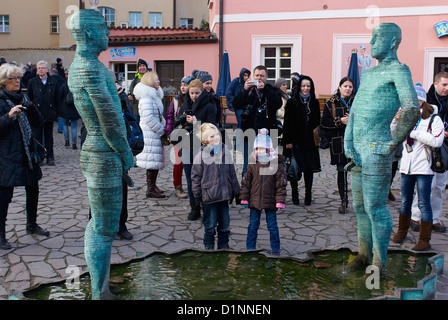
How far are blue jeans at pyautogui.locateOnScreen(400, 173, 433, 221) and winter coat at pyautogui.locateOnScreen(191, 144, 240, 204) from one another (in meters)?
2.09

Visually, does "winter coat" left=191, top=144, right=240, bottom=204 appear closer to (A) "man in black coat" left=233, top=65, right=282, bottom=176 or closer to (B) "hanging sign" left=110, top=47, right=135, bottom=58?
(A) "man in black coat" left=233, top=65, right=282, bottom=176

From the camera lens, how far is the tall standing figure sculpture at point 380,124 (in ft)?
14.2

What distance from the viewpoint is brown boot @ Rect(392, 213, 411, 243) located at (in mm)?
6215

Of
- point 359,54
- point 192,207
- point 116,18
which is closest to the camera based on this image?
point 192,207

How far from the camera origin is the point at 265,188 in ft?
18.1

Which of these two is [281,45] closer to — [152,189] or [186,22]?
[152,189]

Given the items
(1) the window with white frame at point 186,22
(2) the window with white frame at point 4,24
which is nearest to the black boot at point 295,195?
(1) the window with white frame at point 186,22

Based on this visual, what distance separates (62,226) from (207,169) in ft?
7.90

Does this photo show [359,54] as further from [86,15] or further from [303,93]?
[86,15]

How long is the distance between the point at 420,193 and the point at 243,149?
11.1 feet

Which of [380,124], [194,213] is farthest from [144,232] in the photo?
[380,124]

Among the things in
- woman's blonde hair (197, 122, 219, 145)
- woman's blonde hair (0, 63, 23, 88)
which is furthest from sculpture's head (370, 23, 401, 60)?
woman's blonde hair (0, 63, 23, 88)
